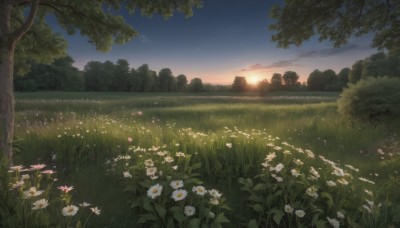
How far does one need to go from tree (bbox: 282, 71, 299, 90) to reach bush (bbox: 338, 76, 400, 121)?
285 feet

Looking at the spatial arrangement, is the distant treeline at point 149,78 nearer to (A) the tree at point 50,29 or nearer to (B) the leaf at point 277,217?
(A) the tree at point 50,29

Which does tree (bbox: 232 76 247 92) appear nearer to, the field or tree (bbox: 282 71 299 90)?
tree (bbox: 282 71 299 90)

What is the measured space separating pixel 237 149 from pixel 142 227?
84.1 inches

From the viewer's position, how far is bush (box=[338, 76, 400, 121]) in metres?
9.28

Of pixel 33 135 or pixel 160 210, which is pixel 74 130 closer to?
pixel 33 135

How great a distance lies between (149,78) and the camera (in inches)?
2965

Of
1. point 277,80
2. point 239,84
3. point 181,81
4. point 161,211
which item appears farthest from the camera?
point 181,81

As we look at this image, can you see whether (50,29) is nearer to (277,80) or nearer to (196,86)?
(196,86)

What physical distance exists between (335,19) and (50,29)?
9.45m

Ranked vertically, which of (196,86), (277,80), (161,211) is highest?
(277,80)

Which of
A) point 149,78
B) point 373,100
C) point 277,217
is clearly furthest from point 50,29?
point 149,78

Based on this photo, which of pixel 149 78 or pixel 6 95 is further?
pixel 149 78

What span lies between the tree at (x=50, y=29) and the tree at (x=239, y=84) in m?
69.6

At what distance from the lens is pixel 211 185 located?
12.6 feet
